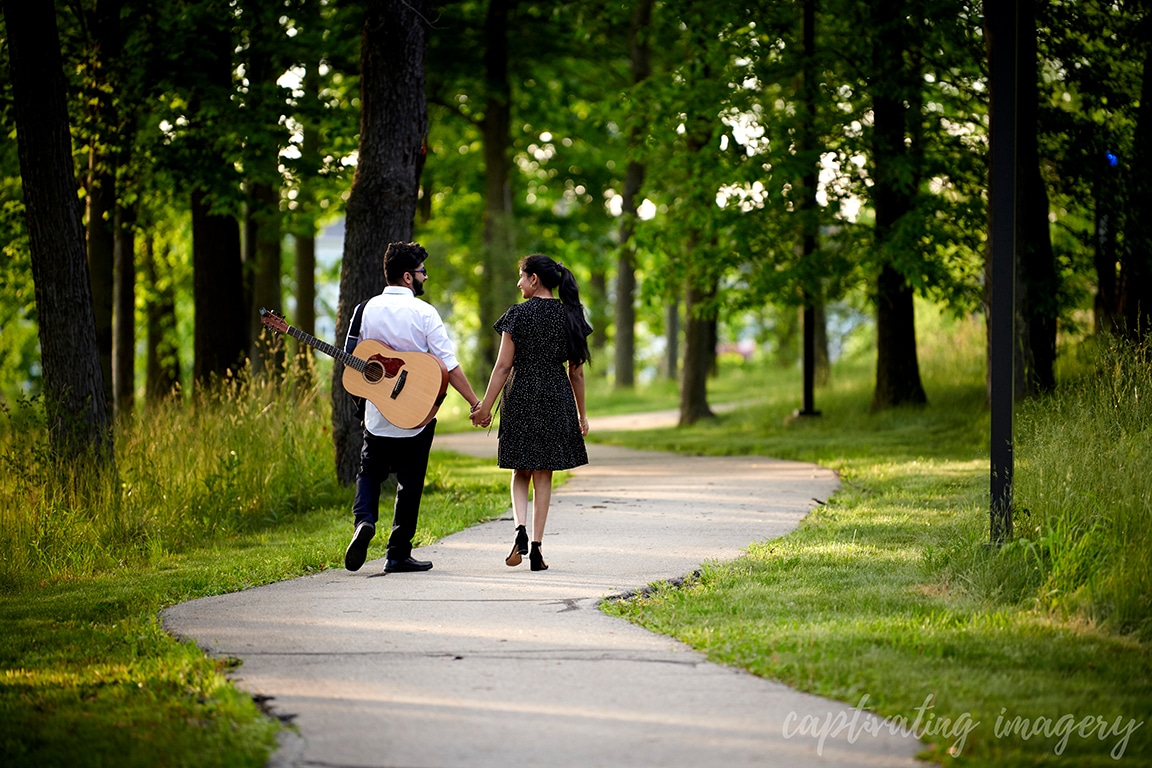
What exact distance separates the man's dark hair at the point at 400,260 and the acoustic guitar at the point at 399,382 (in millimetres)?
509

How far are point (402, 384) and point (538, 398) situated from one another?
92 cm

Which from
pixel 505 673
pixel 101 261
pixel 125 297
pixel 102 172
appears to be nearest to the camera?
pixel 505 673

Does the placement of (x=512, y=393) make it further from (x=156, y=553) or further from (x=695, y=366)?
(x=695, y=366)

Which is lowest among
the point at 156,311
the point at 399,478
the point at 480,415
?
the point at 399,478

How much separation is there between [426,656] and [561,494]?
21.7 feet

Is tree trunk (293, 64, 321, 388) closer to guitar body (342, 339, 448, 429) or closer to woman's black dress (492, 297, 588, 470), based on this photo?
guitar body (342, 339, 448, 429)

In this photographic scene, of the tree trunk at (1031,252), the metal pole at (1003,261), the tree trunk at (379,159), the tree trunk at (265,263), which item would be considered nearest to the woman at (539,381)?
the metal pole at (1003,261)

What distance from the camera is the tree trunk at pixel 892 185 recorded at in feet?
55.3

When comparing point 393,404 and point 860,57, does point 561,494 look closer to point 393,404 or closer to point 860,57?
point 393,404

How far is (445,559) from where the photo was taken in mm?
8594

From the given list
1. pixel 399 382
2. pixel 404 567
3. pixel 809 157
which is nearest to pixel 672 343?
pixel 809 157

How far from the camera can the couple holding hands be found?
8.09 meters

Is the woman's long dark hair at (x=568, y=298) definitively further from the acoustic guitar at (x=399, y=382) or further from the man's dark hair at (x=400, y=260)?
the acoustic guitar at (x=399, y=382)

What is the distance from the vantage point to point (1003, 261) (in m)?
7.30
